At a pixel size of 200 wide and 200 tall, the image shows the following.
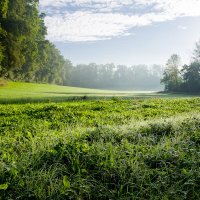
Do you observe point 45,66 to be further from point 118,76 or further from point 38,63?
point 118,76

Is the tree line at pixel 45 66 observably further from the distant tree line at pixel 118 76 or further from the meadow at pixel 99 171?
the meadow at pixel 99 171

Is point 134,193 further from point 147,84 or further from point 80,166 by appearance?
point 147,84

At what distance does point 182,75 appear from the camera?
70.3m

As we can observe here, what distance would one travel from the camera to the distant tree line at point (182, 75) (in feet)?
219

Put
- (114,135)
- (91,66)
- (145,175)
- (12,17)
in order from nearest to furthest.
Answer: (145,175)
(114,135)
(12,17)
(91,66)

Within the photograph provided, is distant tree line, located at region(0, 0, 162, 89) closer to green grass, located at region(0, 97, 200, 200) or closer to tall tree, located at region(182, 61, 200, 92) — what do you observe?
green grass, located at region(0, 97, 200, 200)

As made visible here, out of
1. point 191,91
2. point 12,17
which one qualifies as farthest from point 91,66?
point 12,17

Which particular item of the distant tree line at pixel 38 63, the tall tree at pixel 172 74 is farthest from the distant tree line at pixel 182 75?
the distant tree line at pixel 38 63

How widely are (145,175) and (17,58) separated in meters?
25.7

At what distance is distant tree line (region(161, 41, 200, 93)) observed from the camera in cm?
6662

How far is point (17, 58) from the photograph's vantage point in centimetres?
2933

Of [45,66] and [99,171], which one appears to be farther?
[45,66]

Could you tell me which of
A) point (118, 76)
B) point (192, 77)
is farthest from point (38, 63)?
point (118, 76)

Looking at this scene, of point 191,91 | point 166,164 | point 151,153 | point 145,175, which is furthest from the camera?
point 191,91
